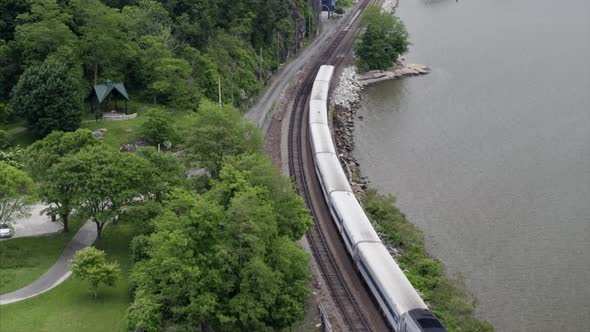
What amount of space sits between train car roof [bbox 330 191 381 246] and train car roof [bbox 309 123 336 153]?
12.3m

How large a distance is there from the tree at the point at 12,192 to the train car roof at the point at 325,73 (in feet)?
191

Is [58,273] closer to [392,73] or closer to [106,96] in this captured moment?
[106,96]

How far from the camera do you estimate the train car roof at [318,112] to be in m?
76.7

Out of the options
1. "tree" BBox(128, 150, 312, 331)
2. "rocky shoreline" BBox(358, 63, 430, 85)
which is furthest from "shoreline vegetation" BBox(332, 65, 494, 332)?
"rocky shoreline" BBox(358, 63, 430, 85)

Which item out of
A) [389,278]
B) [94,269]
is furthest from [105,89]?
[389,278]

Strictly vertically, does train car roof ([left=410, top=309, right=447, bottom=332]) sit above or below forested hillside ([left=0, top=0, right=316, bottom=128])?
below

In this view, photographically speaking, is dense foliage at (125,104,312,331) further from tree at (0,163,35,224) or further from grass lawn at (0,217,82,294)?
tree at (0,163,35,224)

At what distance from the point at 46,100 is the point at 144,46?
21346 millimetres

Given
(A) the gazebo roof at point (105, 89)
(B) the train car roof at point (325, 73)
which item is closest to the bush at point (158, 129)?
(A) the gazebo roof at point (105, 89)

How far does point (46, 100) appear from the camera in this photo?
59625mm

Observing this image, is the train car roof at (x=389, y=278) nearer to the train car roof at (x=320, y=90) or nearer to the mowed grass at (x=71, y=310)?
the mowed grass at (x=71, y=310)

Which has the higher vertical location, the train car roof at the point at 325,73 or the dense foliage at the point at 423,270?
the train car roof at the point at 325,73

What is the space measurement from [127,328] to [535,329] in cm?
3027

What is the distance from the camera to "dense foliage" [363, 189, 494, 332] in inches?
1735
